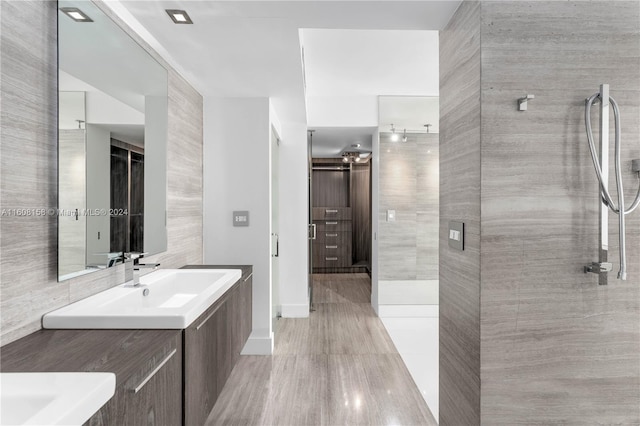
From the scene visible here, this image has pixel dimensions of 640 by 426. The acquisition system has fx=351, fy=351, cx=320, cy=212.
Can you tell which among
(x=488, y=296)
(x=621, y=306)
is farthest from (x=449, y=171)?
(x=621, y=306)

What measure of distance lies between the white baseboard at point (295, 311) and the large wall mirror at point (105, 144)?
229 centimetres

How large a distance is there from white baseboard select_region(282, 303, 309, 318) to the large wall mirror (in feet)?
7.50

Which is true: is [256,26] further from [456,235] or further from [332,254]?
[332,254]

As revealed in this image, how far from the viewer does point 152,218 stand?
2.15m

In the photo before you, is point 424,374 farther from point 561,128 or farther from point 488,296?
point 561,128

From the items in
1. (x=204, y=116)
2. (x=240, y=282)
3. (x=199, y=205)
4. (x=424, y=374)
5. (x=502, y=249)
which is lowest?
(x=424, y=374)

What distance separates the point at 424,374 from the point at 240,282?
1.64m

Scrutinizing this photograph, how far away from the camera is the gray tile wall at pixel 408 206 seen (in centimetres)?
424

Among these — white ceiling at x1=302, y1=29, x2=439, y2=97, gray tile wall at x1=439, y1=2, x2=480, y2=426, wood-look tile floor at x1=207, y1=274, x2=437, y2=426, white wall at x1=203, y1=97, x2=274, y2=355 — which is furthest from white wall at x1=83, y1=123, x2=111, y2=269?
white ceiling at x1=302, y1=29, x2=439, y2=97

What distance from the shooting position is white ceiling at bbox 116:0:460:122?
1.67 metres

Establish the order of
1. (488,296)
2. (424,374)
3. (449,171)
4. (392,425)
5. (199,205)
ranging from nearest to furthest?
(488,296) < (449,171) < (392,425) < (424,374) < (199,205)

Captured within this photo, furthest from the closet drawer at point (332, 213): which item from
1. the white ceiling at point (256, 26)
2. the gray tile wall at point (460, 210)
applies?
the gray tile wall at point (460, 210)

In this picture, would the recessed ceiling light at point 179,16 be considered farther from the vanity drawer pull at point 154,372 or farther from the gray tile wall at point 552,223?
the vanity drawer pull at point 154,372

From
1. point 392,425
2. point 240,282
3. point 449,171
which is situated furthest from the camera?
point 240,282
